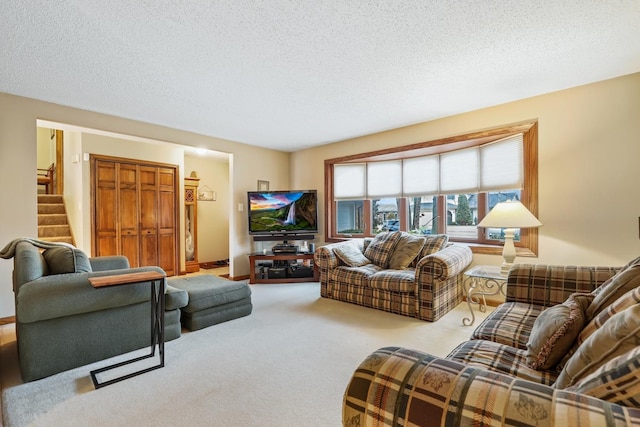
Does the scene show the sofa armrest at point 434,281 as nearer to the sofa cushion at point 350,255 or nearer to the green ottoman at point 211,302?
the sofa cushion at point 350,255

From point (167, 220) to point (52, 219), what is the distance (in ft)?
5.70

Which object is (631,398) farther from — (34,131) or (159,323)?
(34,131)

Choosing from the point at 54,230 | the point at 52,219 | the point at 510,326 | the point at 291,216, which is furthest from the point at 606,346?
the point at 52,219

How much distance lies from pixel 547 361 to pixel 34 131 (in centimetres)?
468

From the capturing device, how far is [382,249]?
3850 millimetres

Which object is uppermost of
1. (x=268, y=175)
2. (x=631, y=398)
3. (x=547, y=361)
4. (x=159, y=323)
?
(x=268, y=175)

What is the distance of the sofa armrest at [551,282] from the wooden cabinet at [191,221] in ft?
17.5

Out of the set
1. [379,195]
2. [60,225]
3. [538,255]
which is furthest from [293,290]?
[60,225]

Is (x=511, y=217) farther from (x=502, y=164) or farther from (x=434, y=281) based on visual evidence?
(x=502, y=164)

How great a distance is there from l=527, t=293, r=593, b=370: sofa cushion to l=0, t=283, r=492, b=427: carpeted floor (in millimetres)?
1013

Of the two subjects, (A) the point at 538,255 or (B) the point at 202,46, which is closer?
(B) the point at 202,46

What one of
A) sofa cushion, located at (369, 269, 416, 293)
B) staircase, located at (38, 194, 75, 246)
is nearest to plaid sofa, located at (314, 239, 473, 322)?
sofa cushion, located at (369, 269, 416, 293)

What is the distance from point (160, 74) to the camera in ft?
8.45

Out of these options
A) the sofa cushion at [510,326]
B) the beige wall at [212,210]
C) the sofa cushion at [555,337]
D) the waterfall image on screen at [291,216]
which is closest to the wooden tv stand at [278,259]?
the waterfall image on screen at [291,216]
